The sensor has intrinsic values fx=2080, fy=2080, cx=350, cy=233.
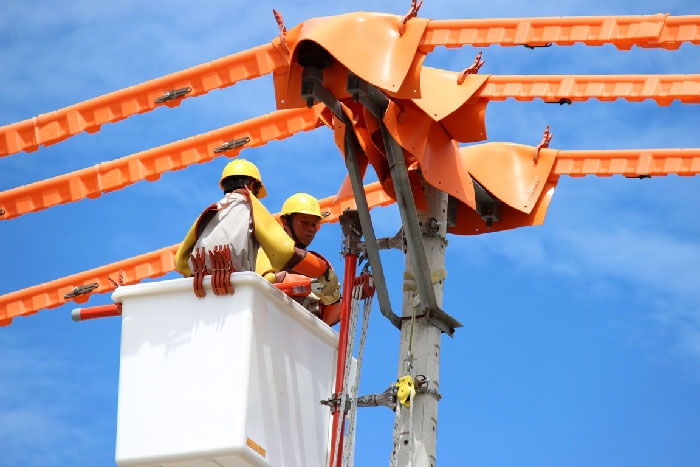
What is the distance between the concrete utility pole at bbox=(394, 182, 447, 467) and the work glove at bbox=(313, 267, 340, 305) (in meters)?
0.71

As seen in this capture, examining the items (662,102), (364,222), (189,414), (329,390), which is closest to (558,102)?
(662,102)

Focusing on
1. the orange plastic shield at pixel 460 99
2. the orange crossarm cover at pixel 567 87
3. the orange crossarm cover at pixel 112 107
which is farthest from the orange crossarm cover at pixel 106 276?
the orange crossarm cover at pixel 567 87

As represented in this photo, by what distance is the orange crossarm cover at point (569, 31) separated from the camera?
16.8m

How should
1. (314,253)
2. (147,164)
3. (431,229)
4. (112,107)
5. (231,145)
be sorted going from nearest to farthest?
1. (314,253)
2. (112,107)
3. (431,229)
4. (147,164)
5. (231,145)

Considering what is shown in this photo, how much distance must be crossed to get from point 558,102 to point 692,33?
1612 mm

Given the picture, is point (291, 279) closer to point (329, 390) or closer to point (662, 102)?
point (329, 390)

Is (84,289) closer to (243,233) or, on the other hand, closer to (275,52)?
(243,233)

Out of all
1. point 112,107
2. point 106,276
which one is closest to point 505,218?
point 106,276

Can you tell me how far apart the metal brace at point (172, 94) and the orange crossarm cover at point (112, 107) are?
0.03 metres

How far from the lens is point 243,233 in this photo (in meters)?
16.7

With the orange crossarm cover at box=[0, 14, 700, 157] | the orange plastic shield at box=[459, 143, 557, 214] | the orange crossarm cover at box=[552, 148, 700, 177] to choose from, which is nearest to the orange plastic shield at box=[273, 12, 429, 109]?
the orange crossarm cover at box=[0, 14, 700, 157]

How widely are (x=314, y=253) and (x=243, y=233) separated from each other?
0.84 m

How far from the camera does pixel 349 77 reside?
16.8 m

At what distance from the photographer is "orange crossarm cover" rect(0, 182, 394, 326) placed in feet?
63.3
